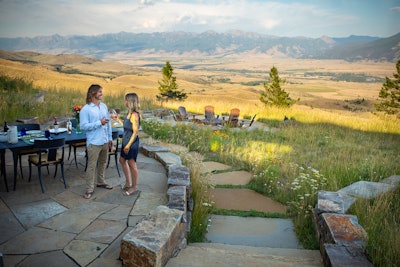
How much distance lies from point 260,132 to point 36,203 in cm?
792

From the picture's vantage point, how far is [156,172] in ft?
19.0

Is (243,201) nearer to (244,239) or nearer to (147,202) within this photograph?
(244,239)

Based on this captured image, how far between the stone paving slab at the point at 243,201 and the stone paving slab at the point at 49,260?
2554 mm

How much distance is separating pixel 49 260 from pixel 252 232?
2487 millimetres

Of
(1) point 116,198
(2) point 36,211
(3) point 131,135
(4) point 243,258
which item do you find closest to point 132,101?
(3) point 131,135

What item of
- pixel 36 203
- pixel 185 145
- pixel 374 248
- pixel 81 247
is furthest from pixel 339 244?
pixel 185 145

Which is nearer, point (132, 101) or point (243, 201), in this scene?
point (132, 101)

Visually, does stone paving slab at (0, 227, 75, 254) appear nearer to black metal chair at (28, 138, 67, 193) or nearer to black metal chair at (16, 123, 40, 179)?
black metal chair at (28, 138, 67, 193)

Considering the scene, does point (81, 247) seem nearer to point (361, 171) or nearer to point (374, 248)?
point (374, 248)

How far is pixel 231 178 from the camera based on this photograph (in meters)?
6.25

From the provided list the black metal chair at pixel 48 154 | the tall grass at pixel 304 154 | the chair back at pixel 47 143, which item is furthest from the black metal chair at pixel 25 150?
the tall grass at pixel 304 154

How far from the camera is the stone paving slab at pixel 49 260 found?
2908 millimetres

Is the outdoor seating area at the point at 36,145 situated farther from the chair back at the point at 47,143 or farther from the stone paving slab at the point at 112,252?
the stone paving slab at the point at 112,252

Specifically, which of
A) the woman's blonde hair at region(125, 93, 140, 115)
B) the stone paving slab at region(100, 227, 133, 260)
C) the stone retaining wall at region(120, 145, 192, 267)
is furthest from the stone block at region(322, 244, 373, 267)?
the woman's blonde hair at region(125, 93, 140, 115)
